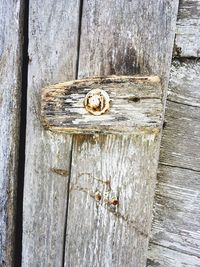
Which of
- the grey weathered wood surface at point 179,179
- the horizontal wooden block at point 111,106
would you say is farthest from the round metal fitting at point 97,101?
the grey weathered wood surface at point 179,179

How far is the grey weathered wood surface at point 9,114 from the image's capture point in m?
0.80

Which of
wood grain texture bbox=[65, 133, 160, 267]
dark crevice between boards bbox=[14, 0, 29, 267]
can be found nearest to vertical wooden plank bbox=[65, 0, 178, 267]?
wood grain texture bbox=[65, 133, 160, 267]

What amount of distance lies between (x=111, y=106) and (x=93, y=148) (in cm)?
12

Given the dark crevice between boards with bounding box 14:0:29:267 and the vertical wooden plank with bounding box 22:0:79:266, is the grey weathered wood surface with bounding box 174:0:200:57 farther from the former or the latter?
the dark crevice between boards with bounding box 14:0:29:267

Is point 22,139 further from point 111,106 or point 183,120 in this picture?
point 183,120

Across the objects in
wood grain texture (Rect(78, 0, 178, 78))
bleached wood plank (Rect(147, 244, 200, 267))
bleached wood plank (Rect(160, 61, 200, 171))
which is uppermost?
wood grain texture (Rect(78, 0, 178, 78))

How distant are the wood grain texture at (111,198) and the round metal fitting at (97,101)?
81 millimetres

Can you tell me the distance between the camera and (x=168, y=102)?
75 centimetres

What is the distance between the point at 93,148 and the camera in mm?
768

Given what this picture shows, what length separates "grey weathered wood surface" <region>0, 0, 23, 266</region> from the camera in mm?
796

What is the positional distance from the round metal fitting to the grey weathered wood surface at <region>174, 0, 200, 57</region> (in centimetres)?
19

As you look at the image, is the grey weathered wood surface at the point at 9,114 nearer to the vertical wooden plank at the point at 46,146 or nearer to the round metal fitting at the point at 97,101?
the vertical wooden plank at the point at 46,146

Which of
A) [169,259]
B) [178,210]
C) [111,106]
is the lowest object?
[169,259]

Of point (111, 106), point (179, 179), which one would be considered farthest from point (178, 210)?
point (111, 106)
